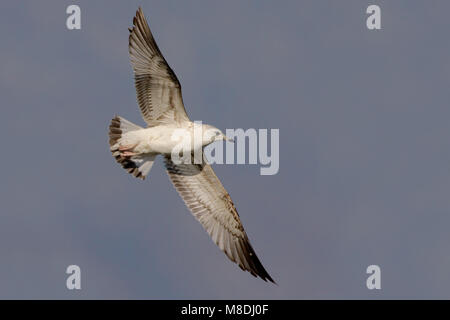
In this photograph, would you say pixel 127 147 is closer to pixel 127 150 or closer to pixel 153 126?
pixel 127 150

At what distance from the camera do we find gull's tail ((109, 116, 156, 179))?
68.3 feet

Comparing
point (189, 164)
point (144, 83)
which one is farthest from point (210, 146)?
point (144, 83)

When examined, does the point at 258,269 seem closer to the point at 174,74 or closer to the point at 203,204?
the point at 203,204

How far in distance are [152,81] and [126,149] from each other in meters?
1.52

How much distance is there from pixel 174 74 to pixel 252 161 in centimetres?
247

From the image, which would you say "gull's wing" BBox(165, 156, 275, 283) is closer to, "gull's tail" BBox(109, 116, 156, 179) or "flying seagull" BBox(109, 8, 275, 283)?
"flying seagull" BBox(109, 8, 275, 283)

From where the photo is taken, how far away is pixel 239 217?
72.0ft

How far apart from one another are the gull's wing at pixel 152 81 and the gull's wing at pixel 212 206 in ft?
3.90

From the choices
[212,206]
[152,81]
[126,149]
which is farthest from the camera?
[212,206]

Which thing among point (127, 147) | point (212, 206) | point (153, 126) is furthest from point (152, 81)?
point (212, 206)

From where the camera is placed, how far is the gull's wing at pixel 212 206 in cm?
2162

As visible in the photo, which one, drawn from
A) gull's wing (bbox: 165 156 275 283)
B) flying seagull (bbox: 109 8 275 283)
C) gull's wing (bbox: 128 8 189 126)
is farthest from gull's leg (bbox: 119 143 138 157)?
gull's wing (bbox: 165 156 275 283)

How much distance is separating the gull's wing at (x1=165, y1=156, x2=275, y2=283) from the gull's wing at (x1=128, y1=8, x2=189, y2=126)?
46.8 inches

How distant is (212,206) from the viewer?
2184 centimetres
